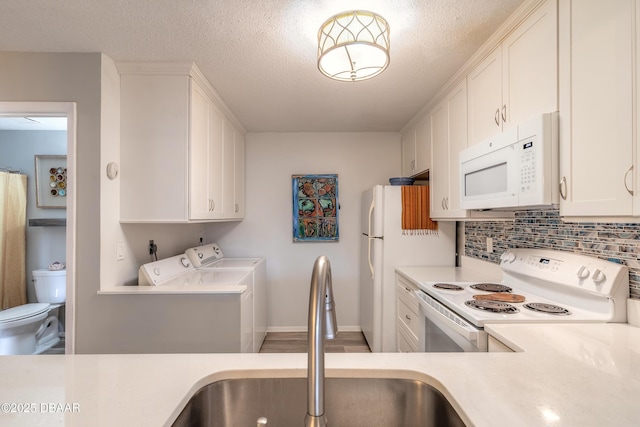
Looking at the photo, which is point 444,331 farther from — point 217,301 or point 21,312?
point 21,312

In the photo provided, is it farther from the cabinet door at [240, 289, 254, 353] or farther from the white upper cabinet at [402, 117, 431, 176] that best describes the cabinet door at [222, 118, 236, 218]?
the white upper cabinet at [402, 117, 431, 176]

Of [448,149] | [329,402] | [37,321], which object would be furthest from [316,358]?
[37,321]

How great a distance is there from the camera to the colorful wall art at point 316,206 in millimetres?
3398

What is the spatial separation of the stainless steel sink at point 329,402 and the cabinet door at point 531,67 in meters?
1.32

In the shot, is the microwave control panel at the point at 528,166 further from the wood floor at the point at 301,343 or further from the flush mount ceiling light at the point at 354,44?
the wood floor at the point at 301,343

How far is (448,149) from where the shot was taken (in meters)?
2.21

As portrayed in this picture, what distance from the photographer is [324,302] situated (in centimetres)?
63

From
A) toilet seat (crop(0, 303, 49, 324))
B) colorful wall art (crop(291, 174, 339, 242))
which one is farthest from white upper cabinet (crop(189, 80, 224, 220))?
toilet seat (crop(0, 303, 49, 324))

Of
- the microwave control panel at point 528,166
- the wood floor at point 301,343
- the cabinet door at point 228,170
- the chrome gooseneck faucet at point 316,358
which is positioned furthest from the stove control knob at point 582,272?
the cabinet door at point 228,170

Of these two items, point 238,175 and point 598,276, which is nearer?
point 598,276

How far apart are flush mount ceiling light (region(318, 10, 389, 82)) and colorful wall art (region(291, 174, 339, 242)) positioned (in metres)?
1.90

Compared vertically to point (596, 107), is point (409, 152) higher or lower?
higher

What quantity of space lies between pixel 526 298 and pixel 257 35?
6.93 ft

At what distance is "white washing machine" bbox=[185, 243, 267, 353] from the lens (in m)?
2.67
